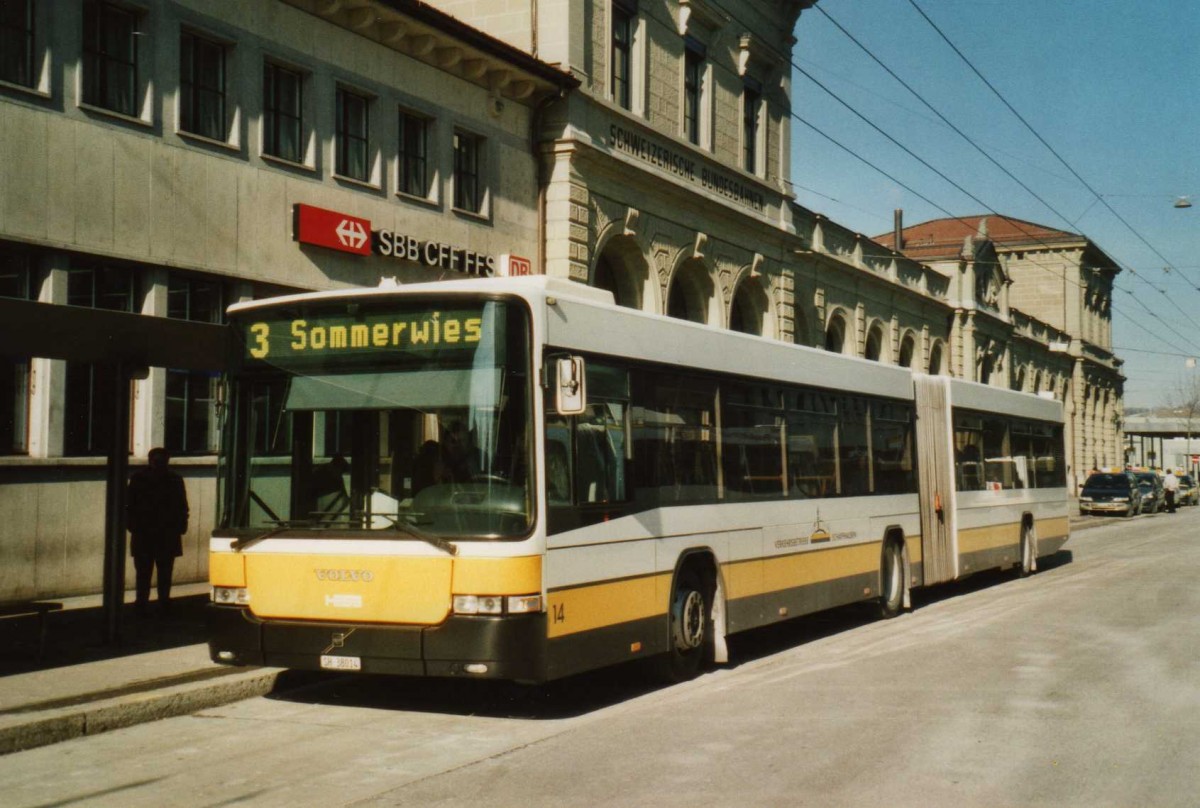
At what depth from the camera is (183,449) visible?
16.6m

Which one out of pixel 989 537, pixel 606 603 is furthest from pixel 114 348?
pixel 989 537

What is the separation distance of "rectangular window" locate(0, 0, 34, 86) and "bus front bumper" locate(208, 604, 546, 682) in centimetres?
791

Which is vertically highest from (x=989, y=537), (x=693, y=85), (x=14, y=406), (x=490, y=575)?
(x=693, y=85)

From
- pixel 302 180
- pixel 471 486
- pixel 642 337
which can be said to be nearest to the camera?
pixel 471 486

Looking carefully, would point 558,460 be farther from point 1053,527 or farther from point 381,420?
point 1053,527

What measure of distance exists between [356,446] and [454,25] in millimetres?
12869

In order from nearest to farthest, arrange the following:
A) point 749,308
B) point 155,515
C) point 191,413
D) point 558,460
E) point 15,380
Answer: point 558,460 → point 155,515 → point 15,380 → point 191,413 → point 749,308

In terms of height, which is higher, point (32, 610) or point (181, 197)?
point (181, 197)

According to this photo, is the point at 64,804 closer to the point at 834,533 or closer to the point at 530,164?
the point at 834,533

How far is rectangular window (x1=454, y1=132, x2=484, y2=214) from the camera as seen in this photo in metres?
21.4

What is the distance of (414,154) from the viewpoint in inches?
806

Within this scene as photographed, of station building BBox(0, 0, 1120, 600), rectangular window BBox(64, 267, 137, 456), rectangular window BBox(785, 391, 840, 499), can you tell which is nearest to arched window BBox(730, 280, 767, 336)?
station building BBox(0, 0, 1120, 600)

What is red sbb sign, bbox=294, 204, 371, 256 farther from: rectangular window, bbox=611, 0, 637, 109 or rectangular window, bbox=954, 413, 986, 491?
rectangular window, bbox=954, 413, 986, 491

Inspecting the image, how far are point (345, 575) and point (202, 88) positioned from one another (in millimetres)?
9911
